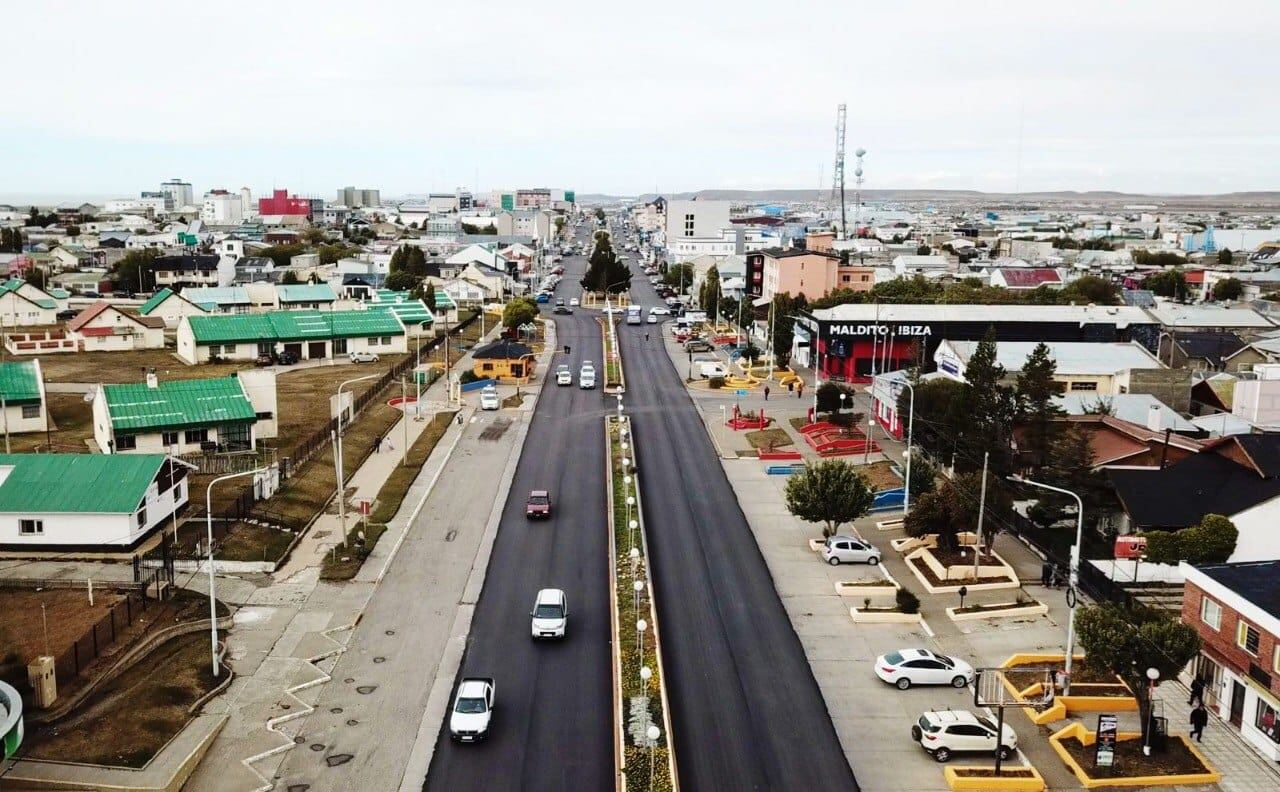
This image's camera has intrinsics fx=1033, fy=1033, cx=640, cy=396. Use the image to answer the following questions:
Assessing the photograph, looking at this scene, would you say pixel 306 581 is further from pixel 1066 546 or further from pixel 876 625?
pixel 1066 546

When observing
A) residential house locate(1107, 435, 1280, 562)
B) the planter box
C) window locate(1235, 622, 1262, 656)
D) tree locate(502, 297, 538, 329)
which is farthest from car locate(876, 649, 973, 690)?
tree locate(502, 297, 538, 329)

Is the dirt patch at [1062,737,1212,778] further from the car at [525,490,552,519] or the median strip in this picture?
the car at [525,490,552,519]

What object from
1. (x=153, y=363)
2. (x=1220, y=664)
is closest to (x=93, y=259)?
(x=153, y=363)

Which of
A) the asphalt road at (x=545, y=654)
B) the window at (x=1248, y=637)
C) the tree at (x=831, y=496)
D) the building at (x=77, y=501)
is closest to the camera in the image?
the asphalt road at (x=545, y=654)

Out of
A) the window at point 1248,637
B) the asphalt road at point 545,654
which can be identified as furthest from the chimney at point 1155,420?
the asphalt road at point 545,654

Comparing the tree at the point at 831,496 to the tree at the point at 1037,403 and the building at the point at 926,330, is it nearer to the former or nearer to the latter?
the tree at the point at 1037,403
